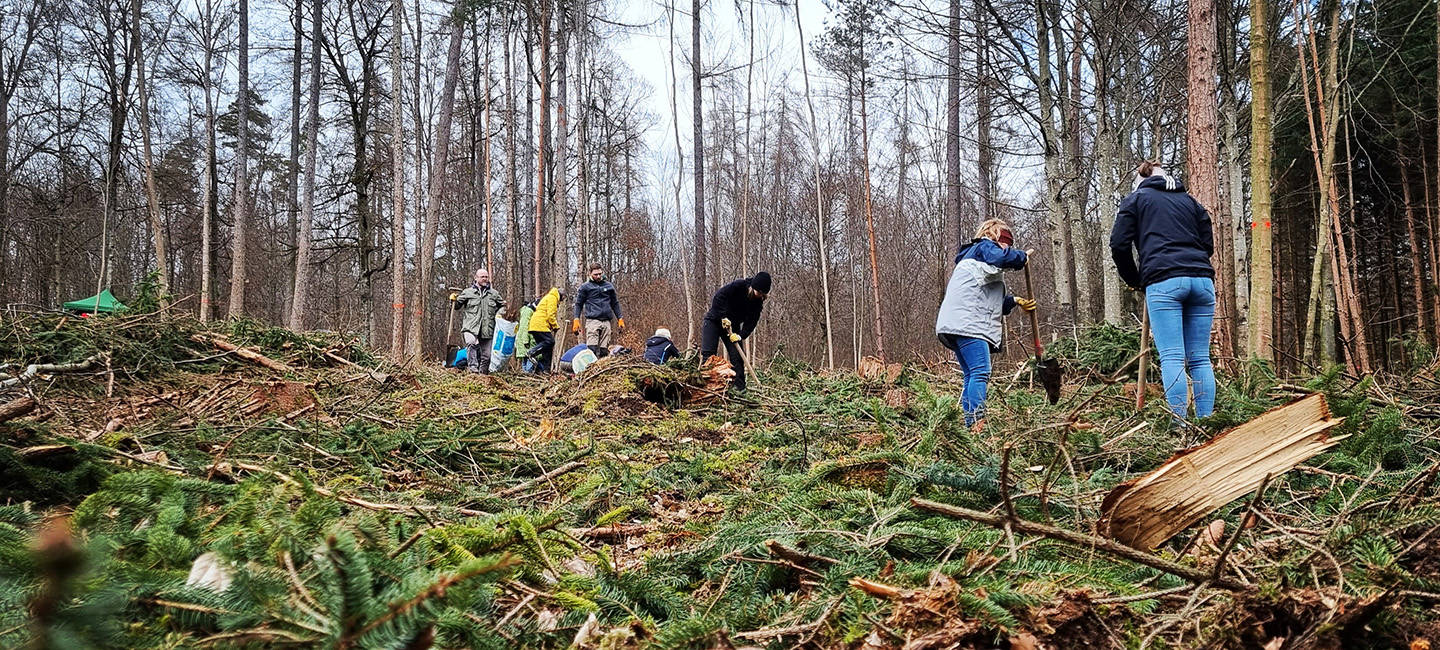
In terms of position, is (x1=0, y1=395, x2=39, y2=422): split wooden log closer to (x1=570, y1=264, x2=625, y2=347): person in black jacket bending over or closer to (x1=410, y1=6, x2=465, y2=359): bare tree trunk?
(x1=570, y1=264, x2=625, y2=347): person in black jacket bending over

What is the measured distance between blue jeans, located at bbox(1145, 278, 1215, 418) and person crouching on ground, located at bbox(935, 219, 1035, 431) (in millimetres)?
1059

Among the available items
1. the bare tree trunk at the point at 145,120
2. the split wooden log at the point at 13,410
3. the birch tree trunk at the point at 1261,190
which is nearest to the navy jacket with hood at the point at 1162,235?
the birch tree trunk at the point at 1261,190

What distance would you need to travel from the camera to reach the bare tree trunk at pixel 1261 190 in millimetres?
5633

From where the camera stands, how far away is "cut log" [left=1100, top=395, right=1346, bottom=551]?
6.89 ft

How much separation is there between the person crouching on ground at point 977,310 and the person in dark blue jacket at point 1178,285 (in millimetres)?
913

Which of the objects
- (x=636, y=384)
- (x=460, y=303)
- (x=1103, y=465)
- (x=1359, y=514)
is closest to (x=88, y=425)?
(x=636, y=384)

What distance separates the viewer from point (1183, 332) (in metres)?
4.41

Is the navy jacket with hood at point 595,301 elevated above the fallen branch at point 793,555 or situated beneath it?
elevated above

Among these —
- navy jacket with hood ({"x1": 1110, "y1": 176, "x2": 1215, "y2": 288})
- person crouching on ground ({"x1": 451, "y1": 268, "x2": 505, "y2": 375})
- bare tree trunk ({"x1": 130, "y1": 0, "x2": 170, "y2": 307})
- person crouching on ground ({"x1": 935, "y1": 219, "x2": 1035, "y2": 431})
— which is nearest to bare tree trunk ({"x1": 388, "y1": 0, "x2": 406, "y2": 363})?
person crouching on ground ({"x1": 451, "y1": 268, "x2": 505, "y2": 375})

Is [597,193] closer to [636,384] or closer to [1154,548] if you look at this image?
[636,384]

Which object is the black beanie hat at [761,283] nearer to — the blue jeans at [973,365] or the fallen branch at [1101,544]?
the blue jeans at [973,365]

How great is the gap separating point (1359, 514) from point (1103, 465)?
129cm

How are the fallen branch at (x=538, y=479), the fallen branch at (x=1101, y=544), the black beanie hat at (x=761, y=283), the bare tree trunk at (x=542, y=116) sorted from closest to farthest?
the fallen branch at (x=1101, y=544)
the fallen branch at (x=538, y=479)
the black beanie hat at (x=761, y=283)
the bare tree trunk at (x=542, y=116)

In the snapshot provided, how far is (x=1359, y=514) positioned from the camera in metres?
2.14
